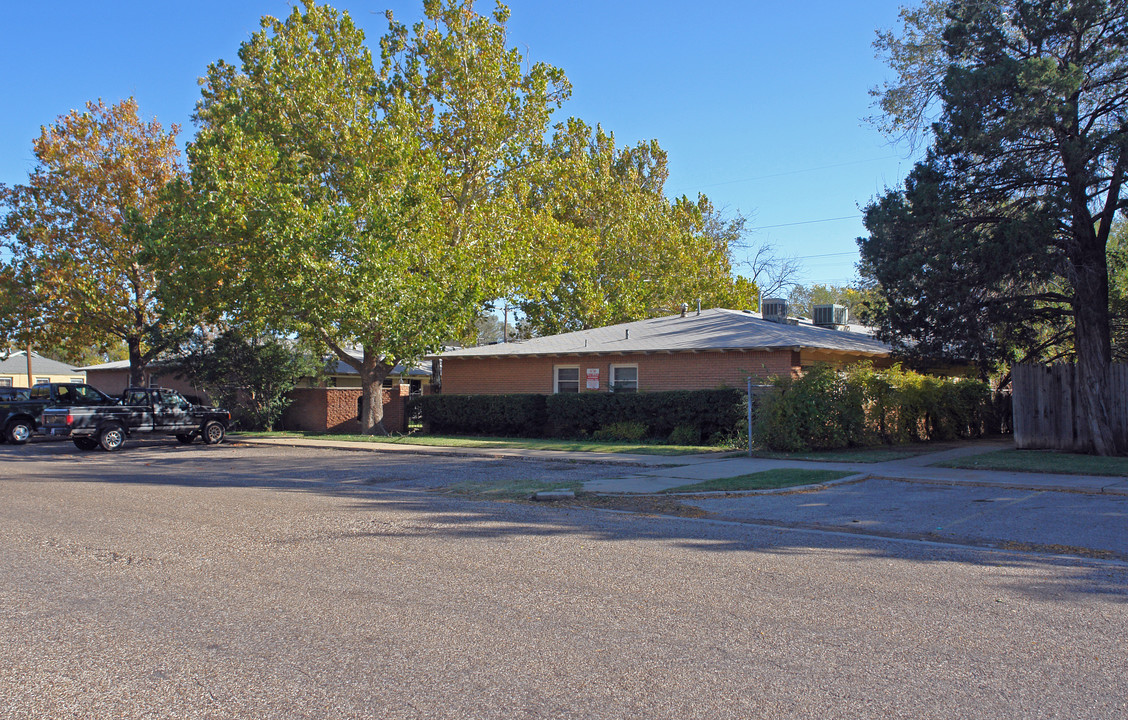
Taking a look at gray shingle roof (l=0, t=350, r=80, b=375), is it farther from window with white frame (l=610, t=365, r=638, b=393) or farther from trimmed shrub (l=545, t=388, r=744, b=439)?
window with white frame (l=610, t=365, r=638, b=393)

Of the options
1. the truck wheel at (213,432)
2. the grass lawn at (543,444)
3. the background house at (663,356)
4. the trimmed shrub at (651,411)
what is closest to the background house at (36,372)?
the truck wheel at (213,432)

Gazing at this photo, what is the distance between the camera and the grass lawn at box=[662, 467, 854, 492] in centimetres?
1277

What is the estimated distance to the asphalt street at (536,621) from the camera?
175 inches

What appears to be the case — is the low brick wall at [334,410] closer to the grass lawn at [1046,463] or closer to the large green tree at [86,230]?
the large green tree at [86,230]

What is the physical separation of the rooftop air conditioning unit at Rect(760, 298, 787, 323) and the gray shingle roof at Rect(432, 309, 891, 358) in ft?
2.53

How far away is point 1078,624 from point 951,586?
1129 mm

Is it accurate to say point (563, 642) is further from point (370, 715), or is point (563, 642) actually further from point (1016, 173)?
point (1016, 173)

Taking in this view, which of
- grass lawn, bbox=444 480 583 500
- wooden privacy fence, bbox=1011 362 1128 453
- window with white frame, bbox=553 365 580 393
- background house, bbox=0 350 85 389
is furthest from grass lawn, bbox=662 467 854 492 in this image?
background house, bbox=0 350 85 389

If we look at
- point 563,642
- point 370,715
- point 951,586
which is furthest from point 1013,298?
point 370,715

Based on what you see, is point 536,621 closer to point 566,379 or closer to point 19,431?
point 566,379

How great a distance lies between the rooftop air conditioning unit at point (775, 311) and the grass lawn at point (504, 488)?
1566 centimetres

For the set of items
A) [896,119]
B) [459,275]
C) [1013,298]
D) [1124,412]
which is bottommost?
[1124,412]

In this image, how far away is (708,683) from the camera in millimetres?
4656

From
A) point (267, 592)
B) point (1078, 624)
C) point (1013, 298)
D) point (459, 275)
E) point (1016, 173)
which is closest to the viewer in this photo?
point (1078, 624)
